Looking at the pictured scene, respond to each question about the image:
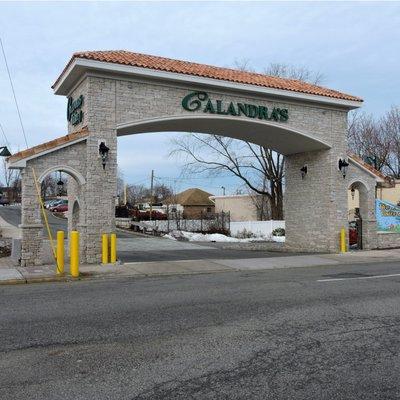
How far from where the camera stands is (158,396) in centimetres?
455

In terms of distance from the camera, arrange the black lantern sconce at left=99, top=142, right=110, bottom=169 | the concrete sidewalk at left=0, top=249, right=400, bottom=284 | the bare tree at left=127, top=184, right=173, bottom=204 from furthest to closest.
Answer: the bare tree at left=127, top=184, right=173, bottom=204 → the black lantern sconce at left=99, top=142, right=110, bottom=169 → the concrete sidewalk at left=0, top=249, right=400, bottom=284

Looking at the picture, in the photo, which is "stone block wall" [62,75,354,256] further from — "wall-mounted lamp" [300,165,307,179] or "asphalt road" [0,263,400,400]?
"asphalt road" [0,263,400,400]

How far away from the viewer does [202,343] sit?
249 inches

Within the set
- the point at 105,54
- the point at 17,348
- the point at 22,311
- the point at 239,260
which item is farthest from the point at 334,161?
the point at 17,348

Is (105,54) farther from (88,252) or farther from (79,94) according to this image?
(88,252)

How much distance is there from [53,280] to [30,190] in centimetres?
359

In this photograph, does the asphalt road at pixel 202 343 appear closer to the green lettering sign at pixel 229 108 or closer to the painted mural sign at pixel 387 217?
the green lettering sign at pixel 229 108

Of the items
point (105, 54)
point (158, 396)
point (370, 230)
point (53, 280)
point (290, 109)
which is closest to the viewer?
point (158, 396)

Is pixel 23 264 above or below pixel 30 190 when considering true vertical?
below

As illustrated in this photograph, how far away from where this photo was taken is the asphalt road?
4797 mm

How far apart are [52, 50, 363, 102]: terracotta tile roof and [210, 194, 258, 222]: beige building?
2991 centimetres

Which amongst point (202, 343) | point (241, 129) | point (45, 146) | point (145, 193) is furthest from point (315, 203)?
point (145, 193)

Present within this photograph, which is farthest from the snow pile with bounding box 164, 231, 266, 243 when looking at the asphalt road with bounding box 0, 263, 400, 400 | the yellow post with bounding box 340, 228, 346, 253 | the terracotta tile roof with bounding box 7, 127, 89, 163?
the asphalt road with bounding box 0, 263, 400, 400

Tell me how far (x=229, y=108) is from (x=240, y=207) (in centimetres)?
3483
